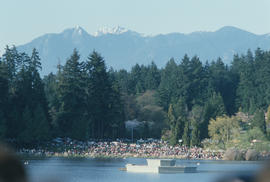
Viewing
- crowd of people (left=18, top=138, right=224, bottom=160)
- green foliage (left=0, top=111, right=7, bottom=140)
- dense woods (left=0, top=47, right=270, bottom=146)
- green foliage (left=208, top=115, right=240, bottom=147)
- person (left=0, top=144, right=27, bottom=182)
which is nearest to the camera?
person (left=0, top=144, right=27, bottom=182)

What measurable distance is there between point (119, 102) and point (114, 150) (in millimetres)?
9317

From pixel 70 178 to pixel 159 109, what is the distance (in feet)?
124

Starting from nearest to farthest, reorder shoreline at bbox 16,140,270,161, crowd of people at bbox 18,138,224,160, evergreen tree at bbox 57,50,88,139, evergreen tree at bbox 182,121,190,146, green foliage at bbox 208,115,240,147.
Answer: shoreline at bbox 16,140,270,161 < crowd of people at bbox 18,138,224,160 < green foliage at bbox 208,115,240,147 < evergreen tree at bbox 57,50,88,139 < evergreen tree at bbox 182,121,190,146

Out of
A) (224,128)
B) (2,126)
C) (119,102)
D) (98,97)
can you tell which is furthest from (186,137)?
(2,126)

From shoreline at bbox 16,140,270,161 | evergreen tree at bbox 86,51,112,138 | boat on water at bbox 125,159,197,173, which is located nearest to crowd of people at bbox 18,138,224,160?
shoreline at bbox 16,140,270,161

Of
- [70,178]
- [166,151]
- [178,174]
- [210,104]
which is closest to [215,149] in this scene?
[166,151]

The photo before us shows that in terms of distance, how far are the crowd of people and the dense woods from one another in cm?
107

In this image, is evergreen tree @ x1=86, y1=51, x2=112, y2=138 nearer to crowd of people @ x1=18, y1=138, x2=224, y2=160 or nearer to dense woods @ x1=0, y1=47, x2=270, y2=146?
dense woods @ x1=0, y1=47, x2=270, y2=146

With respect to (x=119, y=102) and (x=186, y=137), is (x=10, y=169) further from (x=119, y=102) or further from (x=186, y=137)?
(x=119, y=102)

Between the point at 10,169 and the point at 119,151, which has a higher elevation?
the point at 119,151

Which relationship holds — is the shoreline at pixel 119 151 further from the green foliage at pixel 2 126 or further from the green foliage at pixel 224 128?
the green foliage at pixel 2 126

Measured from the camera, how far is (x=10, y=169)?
1.17m

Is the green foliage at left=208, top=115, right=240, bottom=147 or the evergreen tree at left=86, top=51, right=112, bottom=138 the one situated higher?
the evergreen tree at left=86, top=51, right=112, bottom=138

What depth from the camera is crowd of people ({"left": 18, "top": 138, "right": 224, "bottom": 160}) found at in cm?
5344
